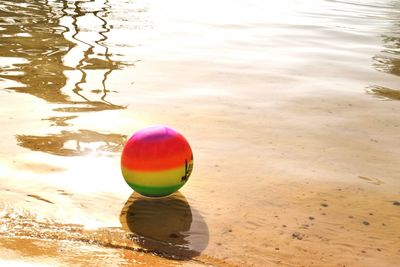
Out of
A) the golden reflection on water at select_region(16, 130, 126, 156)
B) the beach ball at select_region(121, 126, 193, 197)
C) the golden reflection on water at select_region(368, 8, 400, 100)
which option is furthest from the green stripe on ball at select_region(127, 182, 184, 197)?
the golden reflection on water at select_region(368, 8, 400, 100)

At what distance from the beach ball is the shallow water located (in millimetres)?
171

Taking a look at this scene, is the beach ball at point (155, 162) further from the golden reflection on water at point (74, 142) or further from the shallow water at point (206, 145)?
the golden reflection on water at point (74, 142)

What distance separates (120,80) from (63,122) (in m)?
1.86

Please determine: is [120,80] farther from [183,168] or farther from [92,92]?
[183,168]

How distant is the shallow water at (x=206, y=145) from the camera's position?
3.55 meters

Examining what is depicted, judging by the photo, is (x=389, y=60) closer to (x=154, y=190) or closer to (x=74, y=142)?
(x=74, y=142)

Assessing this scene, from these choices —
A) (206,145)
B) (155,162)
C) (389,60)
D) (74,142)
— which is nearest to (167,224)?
(155,162)

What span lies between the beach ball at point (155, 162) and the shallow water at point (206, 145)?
6.7 inches

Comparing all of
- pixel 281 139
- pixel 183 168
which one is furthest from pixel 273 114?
pixel 183 168

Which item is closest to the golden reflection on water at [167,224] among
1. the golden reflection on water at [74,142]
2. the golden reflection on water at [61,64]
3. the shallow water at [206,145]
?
the shallow water at [206,145]

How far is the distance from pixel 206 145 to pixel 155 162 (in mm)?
1341

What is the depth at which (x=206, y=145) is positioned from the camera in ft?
17.0

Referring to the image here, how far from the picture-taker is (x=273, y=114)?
20.2 ft

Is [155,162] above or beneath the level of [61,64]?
above
